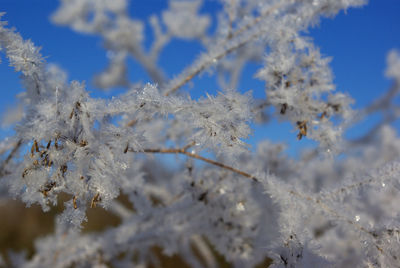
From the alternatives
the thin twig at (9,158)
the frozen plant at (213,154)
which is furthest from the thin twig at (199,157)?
the thin twig at (9,158)

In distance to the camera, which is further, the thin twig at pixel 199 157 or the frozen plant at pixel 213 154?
the thin twig at pixel 199 157

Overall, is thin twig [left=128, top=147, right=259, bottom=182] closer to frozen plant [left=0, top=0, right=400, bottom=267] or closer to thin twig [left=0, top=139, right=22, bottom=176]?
frozen plant [left=0, top=0, right=400, bottom=267]

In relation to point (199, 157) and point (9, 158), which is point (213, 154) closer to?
point (199, 157)

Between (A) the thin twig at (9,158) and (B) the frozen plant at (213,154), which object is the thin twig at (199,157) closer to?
(B) the frozen plant at (213,154)

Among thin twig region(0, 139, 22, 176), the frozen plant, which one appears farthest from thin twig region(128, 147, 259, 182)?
thin twig region(0, 139, 22, 176)

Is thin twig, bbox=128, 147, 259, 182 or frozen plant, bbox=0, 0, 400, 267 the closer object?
frozen plant, bbox=0, 0, 400, 267

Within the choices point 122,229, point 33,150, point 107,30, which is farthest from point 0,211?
point 33,150

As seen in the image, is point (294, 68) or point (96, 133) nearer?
point (96, 133)

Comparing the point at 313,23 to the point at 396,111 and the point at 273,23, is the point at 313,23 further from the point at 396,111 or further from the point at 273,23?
the point at 396,111

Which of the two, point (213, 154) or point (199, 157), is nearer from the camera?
point (213, 154)

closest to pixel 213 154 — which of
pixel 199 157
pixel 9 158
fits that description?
pixel 199 157

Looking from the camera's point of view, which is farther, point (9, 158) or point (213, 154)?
point (9, 158)
